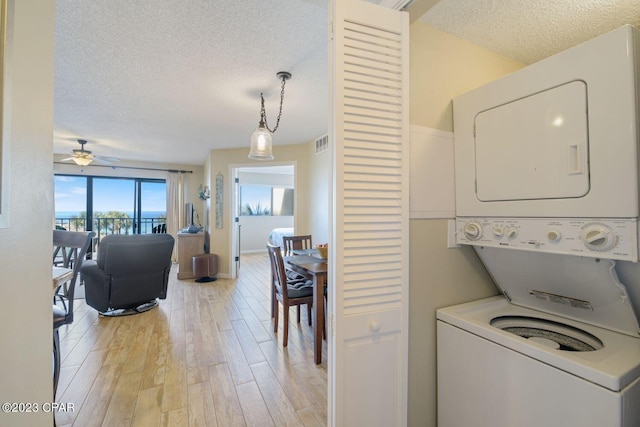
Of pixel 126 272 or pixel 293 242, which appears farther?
pixel 293 242

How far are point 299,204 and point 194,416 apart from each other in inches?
140

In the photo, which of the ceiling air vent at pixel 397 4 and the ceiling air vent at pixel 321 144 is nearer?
the ceiling air vent at pixel 397 4

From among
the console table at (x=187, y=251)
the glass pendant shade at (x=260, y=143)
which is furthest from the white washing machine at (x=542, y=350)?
the console table at (x=187, y=251)

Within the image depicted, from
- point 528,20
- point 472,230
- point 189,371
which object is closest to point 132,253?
point 189,371

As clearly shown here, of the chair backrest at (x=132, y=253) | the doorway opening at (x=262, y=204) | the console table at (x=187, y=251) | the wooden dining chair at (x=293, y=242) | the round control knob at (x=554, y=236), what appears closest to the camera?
the round control knob at (x=554, y=236)

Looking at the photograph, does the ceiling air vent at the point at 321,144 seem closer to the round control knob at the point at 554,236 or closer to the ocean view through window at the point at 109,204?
the round control knob at the point at 554,236

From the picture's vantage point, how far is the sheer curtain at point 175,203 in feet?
21.6

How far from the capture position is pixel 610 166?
824mm

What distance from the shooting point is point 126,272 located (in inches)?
118

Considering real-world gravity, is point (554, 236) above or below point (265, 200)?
below

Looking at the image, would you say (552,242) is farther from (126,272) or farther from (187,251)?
(187,251)

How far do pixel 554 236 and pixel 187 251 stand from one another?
5270 millimetres

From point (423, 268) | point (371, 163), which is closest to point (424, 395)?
point (423, 268)

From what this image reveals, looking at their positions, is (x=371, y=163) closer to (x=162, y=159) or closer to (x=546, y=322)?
(x=546, y=322)
